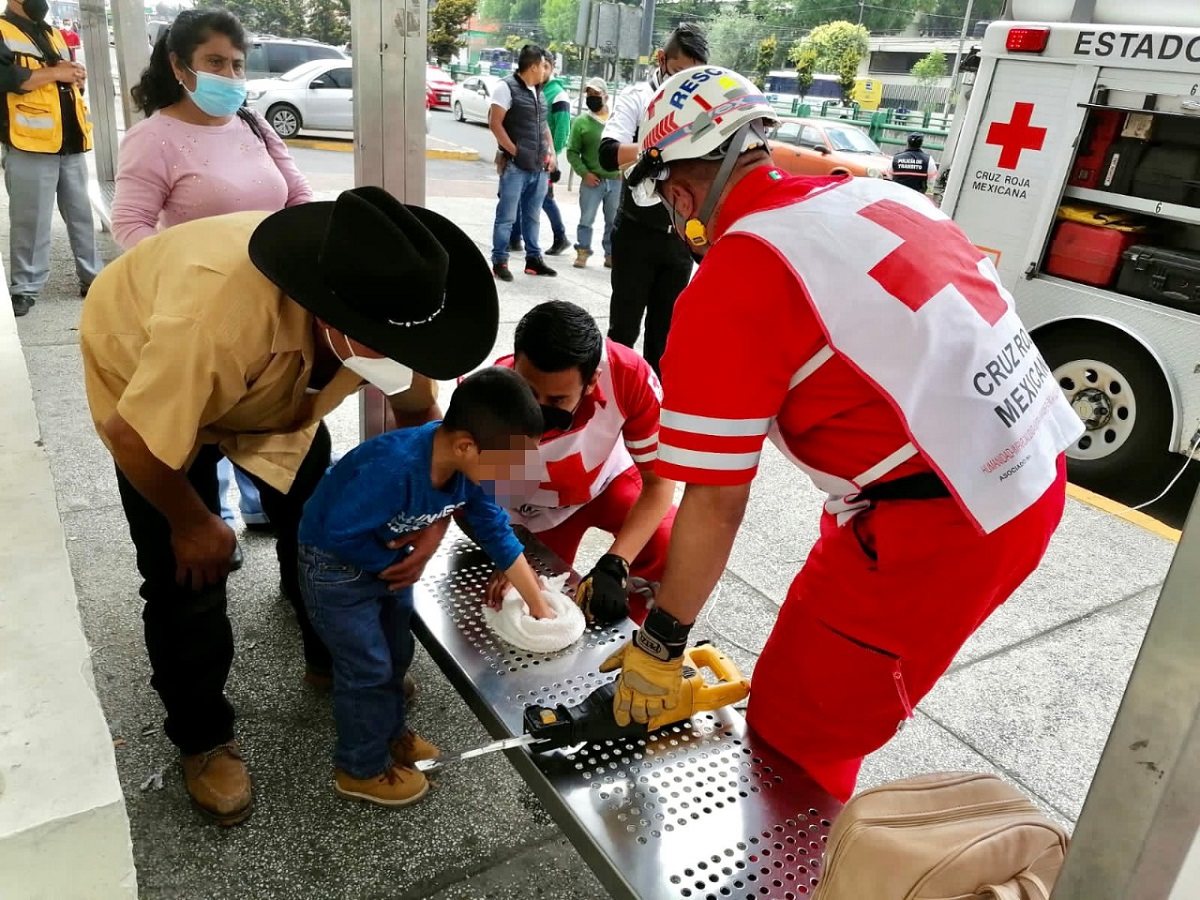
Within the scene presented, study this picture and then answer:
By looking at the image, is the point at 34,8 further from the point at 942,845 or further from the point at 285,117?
the point at 285,117

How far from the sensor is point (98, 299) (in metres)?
1.79

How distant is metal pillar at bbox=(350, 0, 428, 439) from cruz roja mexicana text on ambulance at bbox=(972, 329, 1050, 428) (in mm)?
1800

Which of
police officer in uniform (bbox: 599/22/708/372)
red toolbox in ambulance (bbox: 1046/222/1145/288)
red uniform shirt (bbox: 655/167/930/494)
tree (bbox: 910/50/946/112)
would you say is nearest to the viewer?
red uniform shirt (bbox: 655/167/930/494)

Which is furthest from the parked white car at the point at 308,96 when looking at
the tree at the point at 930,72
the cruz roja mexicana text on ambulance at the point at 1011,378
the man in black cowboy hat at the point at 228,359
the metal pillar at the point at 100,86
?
the tree at the point at 930,72

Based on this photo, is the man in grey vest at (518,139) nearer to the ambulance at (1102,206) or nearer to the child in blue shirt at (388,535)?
the ambulance at (1102,206)

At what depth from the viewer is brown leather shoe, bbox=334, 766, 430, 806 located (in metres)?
2.12

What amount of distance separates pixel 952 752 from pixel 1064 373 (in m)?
2.72

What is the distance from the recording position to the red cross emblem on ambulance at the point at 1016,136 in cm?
448

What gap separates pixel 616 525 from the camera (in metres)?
2.74

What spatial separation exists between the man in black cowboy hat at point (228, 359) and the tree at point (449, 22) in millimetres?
25661

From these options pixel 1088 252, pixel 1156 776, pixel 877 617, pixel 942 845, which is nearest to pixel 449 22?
pixel 1088 252

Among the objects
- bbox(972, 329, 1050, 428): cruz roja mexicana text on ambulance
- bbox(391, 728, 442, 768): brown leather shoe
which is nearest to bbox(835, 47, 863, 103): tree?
bbox(972, 329, 1050, 428): cruz roja mexicana text on ambulance

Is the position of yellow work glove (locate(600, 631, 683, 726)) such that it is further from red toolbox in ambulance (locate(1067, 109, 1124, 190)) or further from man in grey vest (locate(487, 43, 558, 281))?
man in grey vest (locate(487, 43, 558, 281))

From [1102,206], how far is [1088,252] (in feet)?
0.86
